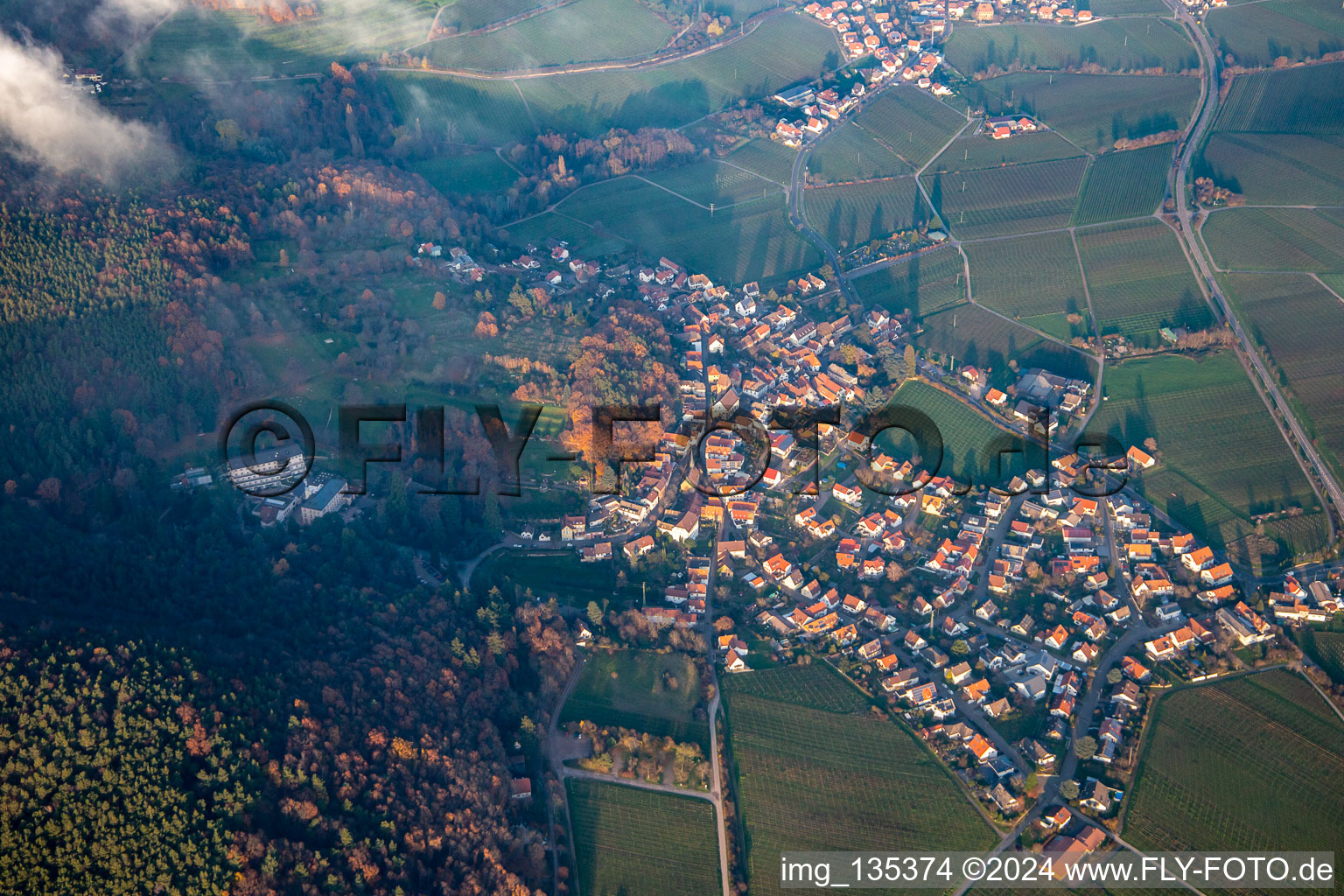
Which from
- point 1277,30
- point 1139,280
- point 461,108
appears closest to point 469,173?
point 461,108

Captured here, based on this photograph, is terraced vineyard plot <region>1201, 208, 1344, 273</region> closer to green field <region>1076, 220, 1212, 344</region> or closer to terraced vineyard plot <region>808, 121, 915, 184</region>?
green field <region>1076, 220, 1212, 344</region>

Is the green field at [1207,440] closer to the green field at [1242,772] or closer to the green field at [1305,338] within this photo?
the green field at [1305,338]

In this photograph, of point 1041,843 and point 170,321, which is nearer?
point 1041,843

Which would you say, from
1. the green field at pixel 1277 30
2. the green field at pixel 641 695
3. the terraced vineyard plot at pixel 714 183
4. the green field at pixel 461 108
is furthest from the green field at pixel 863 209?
the green field at pixel 641 695

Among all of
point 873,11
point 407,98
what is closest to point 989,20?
point 873,11

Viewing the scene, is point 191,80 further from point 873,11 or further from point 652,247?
point 873,11
